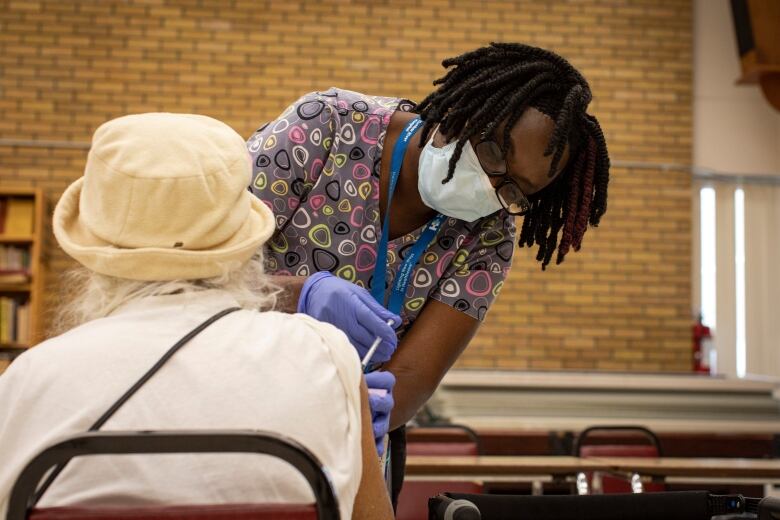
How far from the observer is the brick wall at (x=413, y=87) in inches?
289

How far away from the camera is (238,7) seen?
749cm

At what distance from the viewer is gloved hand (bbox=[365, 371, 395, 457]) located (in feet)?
4.37

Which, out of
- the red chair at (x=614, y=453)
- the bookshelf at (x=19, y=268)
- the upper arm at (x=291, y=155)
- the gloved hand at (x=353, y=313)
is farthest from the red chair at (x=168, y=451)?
the bookshelf at (x=19, y=268)

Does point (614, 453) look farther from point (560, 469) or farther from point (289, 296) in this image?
point (289, 296)

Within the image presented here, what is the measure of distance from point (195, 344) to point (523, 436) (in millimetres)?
4727

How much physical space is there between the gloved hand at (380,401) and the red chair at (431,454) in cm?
197

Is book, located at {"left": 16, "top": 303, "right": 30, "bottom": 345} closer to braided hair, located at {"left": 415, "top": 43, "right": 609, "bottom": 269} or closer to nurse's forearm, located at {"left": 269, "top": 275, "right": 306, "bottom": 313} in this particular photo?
braided hair, located at {"left": 415, "top": 43, "right": 609, "bottom": 269}

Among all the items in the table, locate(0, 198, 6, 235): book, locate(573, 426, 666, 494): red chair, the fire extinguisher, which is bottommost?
locate(573, 426, 666, 494): red chair

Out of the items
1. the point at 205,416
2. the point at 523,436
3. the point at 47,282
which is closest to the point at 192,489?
the point at 205,416

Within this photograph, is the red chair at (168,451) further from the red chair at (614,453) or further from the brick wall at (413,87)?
the brick wall at (413,87)

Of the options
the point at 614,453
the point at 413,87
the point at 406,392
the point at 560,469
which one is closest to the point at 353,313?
the point at 406,392

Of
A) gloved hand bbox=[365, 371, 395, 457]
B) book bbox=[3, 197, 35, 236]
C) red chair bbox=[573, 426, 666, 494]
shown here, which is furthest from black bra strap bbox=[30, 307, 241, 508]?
book bbox=[3, 197, 35, 236]

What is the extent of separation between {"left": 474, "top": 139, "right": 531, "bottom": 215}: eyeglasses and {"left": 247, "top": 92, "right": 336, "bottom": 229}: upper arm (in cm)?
31

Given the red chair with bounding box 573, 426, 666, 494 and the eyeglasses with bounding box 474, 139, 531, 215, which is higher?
the eyeglasses with bounding box 474, 139, 531, 215
